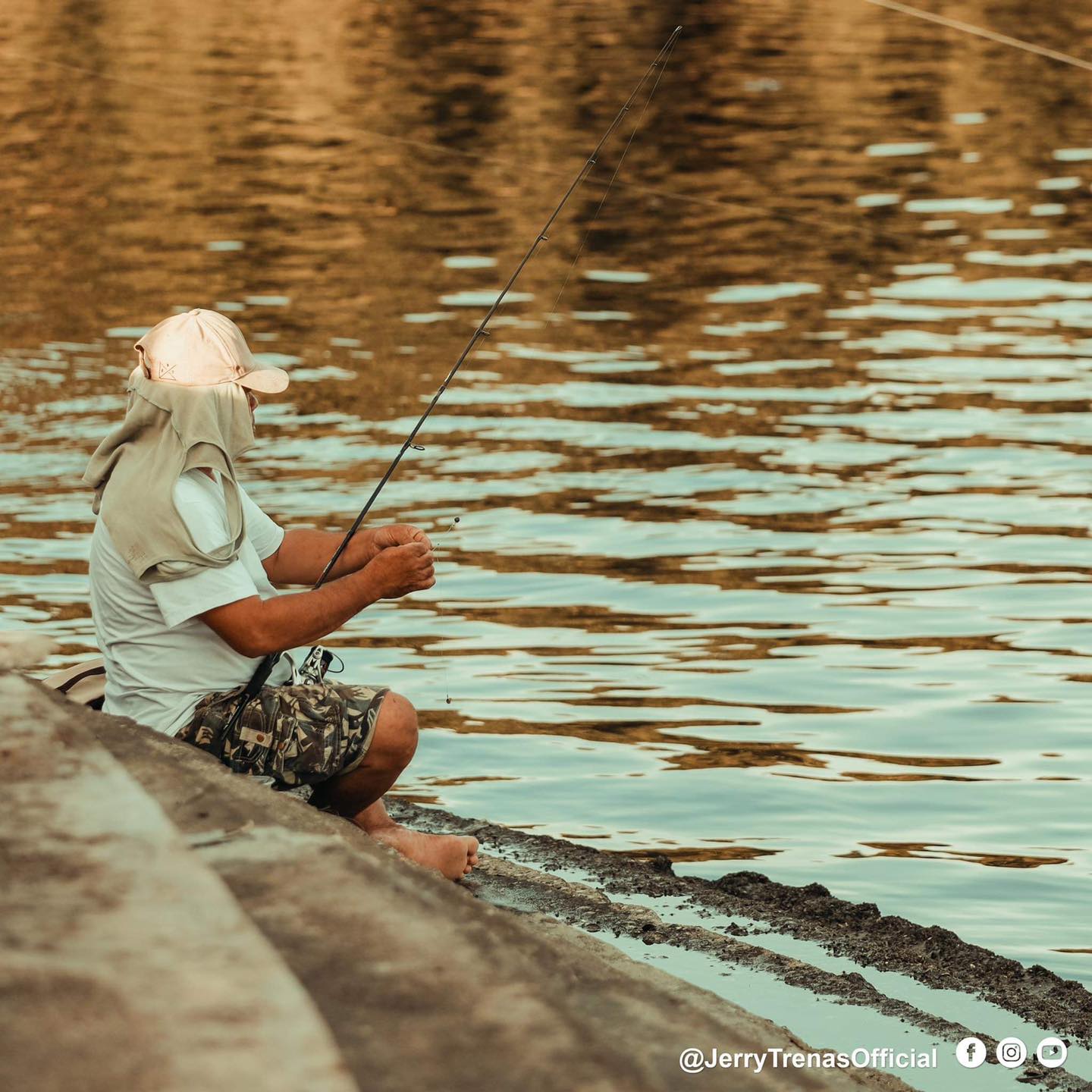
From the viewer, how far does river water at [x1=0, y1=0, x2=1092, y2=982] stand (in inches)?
249

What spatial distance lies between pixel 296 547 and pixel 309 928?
7.59ft

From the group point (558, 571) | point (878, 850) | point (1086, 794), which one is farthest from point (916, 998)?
point (558, 571)

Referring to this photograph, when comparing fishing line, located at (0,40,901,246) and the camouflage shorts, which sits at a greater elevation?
fishing line, located at (0,40,901,246)

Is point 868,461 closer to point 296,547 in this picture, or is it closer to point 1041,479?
point 1041,479

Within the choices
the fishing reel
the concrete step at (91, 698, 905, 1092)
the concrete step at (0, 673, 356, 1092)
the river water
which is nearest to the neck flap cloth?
the fishing reel

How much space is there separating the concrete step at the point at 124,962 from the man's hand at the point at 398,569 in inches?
53.5

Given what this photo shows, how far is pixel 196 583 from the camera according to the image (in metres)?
4.50

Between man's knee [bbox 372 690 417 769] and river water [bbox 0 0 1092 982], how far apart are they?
3.88ft

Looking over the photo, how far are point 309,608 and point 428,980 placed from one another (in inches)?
69.0

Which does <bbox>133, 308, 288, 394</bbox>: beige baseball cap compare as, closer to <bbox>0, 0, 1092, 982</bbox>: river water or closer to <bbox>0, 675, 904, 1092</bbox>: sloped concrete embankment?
<bbox>0, 675, 904, 1092</bbox>: sloped concrete embankment

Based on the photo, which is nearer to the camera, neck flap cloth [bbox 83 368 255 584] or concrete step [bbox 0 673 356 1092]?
concrete step [bbox 0 673 356 1092]

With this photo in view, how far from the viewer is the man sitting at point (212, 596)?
450 cm

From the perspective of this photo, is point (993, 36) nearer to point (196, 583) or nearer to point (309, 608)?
point (309, 608)

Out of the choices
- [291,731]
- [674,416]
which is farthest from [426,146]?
[291,731]
